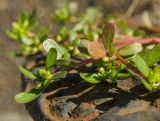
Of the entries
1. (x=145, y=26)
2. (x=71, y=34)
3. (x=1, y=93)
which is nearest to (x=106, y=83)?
(x=71, y=34)

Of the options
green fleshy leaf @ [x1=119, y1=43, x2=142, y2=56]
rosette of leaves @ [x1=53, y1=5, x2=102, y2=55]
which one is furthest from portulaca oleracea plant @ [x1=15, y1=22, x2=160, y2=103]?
rosette of leaves @ [x1=53, y1=5, x2=102, y2=55]

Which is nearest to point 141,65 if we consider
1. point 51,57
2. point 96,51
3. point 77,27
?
point 96,51

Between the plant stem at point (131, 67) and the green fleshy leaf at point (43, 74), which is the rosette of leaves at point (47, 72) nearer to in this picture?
the green fleshy leaf at point (43, 74)

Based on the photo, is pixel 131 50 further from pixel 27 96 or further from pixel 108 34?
pixel 27 96

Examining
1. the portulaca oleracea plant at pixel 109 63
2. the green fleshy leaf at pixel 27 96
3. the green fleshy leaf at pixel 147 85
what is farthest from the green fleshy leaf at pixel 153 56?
the green fleshy leaf at pixel 27 96

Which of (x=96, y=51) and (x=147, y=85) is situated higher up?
(x=96, y=51)
